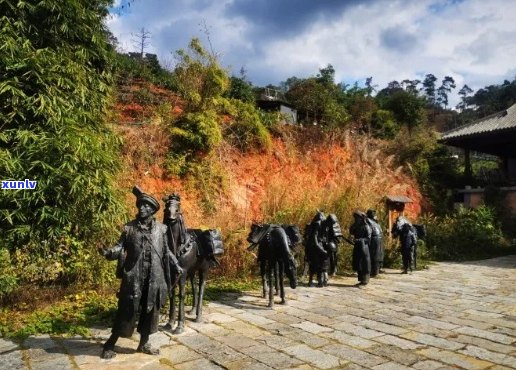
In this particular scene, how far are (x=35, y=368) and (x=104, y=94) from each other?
5.39 m

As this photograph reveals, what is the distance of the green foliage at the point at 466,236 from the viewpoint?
43.0 feet

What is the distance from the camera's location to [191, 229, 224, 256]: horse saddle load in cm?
544

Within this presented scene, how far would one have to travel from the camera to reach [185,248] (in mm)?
5070

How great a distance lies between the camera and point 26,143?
20.2 ft

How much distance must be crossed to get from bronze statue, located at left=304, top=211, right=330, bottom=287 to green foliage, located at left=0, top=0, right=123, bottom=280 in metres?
3.56

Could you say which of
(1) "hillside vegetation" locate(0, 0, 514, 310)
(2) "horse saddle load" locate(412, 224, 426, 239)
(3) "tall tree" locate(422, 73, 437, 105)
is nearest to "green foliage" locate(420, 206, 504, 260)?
(1) "hillside vegetation" locate(0, 0, 514, 310)

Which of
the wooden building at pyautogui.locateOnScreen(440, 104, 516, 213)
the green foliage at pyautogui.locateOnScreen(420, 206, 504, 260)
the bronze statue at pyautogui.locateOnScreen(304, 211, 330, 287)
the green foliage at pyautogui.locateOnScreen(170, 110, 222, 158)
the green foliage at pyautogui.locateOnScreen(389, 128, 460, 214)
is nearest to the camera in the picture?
the bronze statue at pyautogui.locateOnScreen(304, 211, 330, 287)

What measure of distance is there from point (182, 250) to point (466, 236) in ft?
39.3

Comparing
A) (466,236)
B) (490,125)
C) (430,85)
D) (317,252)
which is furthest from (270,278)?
(430,85)

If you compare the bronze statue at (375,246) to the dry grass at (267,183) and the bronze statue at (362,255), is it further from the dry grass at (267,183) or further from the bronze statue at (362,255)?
the dry grass at (267,183)

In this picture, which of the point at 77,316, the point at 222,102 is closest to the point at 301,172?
the point at 222,102

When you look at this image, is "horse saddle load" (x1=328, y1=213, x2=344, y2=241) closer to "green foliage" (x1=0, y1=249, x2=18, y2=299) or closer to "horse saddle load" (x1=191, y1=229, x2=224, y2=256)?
"horse saddle load" (x1=191, y1=229, x2=224, y2=256)

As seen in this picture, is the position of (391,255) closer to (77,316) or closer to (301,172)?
(301,172)

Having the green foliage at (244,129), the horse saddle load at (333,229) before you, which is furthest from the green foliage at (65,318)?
the green foliage at (244,129)
